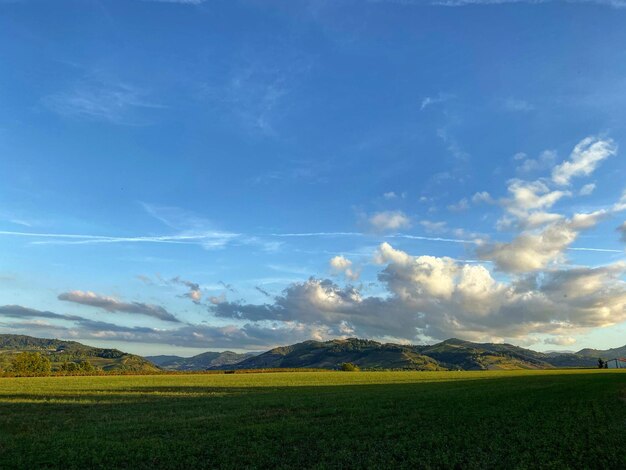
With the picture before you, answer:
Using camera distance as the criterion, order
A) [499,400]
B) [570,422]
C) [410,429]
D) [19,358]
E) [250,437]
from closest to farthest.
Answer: [250,437]
[410,429]
[570,422]
[499,400]
[19,358]

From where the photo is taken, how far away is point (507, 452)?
19672 mm

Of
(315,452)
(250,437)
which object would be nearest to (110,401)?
(250,437)

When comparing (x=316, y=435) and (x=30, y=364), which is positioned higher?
(x=316, y=435)

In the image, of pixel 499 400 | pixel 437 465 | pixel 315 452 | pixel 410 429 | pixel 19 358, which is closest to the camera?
pixel 437 465

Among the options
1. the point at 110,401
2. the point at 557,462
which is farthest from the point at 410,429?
the point at 110,401

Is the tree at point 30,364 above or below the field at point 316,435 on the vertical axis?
below

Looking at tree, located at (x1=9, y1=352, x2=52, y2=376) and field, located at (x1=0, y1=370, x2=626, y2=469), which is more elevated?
field, located at (x1=0, y1=370, x2=626, y2=469)

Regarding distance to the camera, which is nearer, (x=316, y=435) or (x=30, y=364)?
(x=316, y=435)

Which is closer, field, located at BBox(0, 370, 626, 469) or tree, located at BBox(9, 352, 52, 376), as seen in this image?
field, located at BBox(0, 370, 626, 469)

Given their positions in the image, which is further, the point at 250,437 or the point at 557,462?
the point at 250,437

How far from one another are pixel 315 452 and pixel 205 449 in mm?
5127

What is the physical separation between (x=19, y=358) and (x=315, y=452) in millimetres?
215335

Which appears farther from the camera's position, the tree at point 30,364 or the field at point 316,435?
the tree at point 30,364

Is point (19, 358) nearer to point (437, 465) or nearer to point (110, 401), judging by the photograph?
point (110, 401)
